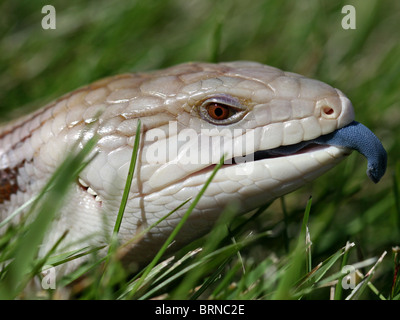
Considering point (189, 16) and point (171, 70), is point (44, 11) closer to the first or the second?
point (189, 16)

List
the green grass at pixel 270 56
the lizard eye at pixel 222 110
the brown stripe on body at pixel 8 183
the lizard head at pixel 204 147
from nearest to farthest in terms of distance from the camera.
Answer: the lizard head at pixel 204 147, the lizard eye at pixel 222 110, the brown stripe on body at pixel 8 183, the green grass at pixel 270 56

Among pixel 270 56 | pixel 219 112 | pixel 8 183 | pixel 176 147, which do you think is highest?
pixel 270 56

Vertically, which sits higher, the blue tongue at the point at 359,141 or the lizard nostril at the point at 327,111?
the lizard nostril at the point at 327,111

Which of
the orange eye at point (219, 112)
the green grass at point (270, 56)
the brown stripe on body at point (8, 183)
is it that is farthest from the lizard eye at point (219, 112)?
the brown stripe on body at point (8, 183)

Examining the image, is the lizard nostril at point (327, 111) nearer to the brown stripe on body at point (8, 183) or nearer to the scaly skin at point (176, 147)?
the scaly skin at point (176, 147)

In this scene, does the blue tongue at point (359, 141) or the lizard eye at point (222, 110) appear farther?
the lizard eye at point (222, 110)

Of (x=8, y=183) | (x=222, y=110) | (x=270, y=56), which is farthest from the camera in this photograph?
(x=270, y=56)

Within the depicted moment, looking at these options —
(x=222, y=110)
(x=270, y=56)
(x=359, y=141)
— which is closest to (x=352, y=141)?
(x=359, y=141)

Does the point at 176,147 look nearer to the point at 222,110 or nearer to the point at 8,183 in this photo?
the point at 222,110
